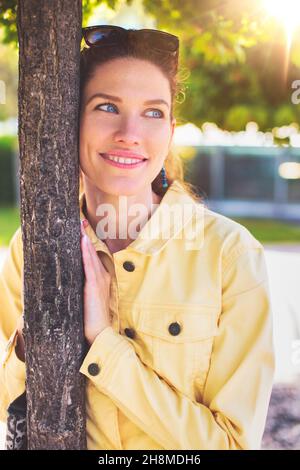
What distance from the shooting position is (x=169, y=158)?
2588 millimetres

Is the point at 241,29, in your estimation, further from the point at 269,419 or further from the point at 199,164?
the point at 199,164

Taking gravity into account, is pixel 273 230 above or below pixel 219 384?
below

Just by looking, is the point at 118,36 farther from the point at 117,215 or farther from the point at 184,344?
the point at 184,344

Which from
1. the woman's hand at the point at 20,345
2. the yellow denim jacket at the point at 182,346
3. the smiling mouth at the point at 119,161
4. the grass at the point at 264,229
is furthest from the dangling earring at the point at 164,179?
the grass at the point at 264,229

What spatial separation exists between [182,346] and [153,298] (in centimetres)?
18

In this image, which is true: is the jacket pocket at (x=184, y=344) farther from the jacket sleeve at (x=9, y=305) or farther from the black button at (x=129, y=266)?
the jacket sleeve at (x=9, y=305)

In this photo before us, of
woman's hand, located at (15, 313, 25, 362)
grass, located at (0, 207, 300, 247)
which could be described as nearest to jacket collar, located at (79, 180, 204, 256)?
woman's hand, located at (15, 313, 25, 362)

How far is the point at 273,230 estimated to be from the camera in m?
12.4

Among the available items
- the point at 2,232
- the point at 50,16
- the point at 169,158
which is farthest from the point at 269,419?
the point at 2,232

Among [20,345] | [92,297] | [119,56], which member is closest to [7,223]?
[20,345]

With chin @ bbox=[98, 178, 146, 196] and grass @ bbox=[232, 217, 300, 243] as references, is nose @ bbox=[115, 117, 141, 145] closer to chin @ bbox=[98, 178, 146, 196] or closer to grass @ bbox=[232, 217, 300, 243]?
chin @ bbox=[98, 178, 146, 196]

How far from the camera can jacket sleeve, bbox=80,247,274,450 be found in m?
1.94

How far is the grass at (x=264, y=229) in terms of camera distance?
1129 centimetres
